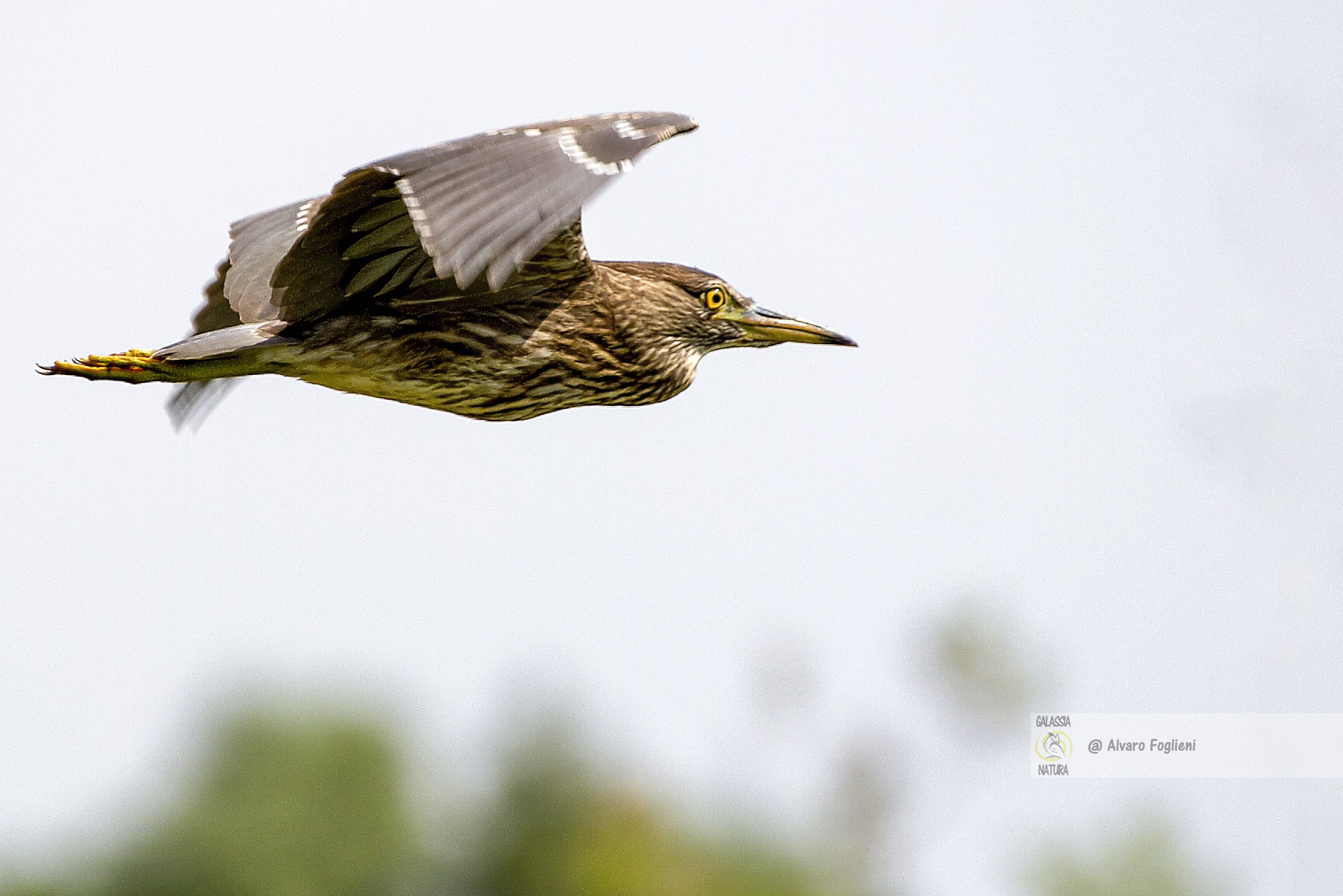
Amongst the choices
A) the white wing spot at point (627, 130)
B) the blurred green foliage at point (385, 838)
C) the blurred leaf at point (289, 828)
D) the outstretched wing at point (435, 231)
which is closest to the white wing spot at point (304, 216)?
the outstretched wing at point (435, 231)

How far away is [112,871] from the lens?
4519cm

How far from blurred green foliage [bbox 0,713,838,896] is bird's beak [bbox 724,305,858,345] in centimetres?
3234

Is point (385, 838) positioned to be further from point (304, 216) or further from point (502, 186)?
point (502, 186)

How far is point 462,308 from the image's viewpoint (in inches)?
300

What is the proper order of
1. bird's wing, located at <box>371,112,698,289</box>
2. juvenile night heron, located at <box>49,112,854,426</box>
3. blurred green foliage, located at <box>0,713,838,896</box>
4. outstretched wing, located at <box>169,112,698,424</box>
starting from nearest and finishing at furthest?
1. bird's wing, located at <box>371,112,698,289</box>
2. outstretched wing, located at <box>169,112,698,424</box>
3. juvenile night heron, located at <box>49,112,854,426</box>
4. blurred green foliage, located at <box>0,713,838,896</box>

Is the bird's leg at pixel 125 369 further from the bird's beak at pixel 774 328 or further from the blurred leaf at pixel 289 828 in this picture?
the blurred leaf at pixel 289 828

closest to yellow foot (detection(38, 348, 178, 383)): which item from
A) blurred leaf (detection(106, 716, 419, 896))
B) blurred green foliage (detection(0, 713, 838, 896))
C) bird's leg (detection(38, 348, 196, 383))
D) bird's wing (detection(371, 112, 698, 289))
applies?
bird's leg (detection(38, 348, 196, 383))

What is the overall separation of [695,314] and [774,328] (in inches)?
17.6

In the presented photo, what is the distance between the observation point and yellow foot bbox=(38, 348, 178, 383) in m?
7.56

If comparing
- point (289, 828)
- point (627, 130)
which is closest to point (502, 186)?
point (627, 130)

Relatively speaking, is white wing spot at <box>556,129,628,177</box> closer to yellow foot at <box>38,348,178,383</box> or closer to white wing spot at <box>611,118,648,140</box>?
white wing spot at <box>611,118,648,140</box>

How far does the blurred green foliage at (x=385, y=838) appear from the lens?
137 ft

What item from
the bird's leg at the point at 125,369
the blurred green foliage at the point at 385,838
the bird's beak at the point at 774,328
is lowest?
the blurred green foliage at the point at 385,838

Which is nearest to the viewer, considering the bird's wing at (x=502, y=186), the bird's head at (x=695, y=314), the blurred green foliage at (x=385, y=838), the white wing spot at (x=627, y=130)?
the bird's wing at (x=502, y=186)
